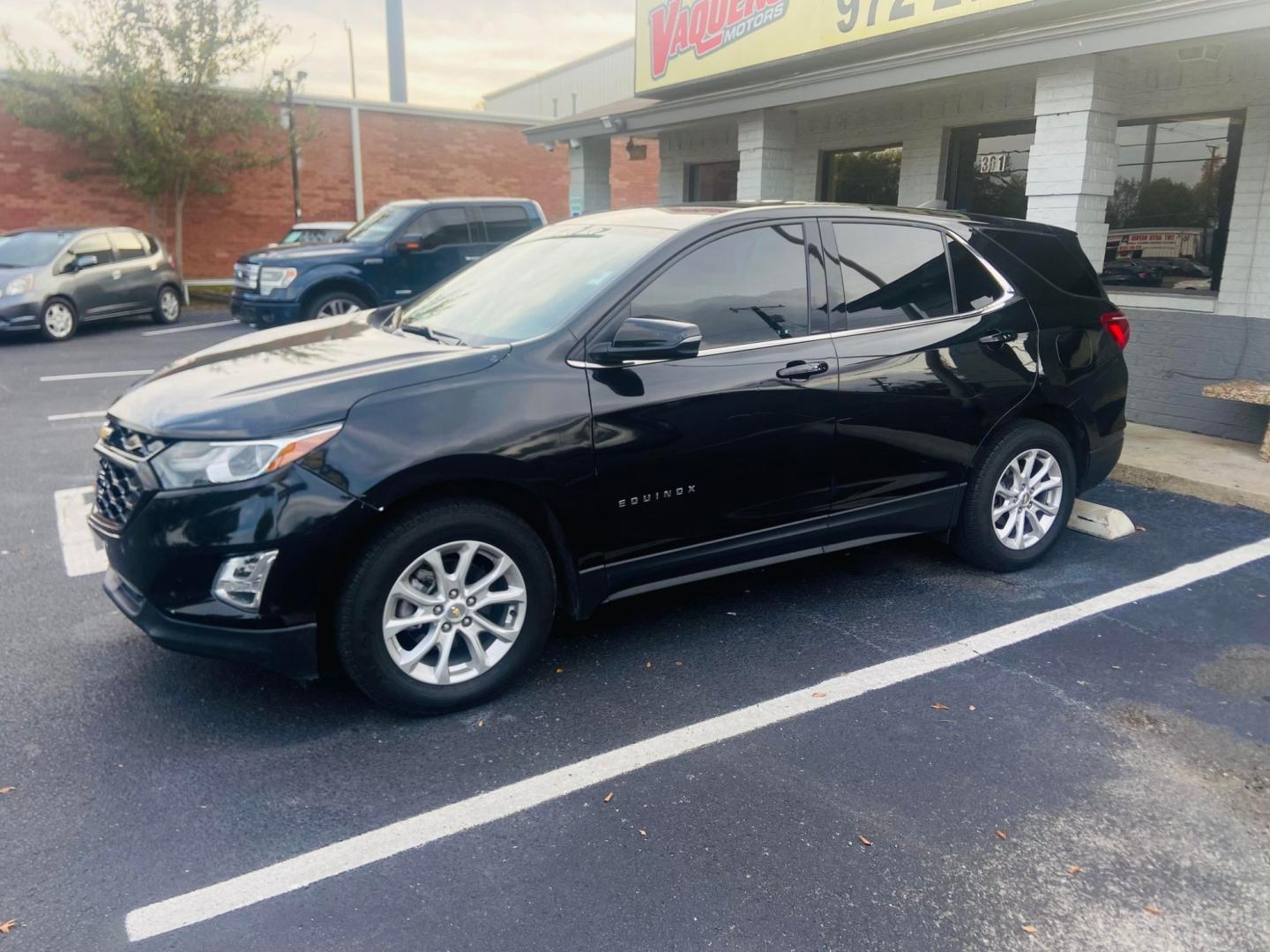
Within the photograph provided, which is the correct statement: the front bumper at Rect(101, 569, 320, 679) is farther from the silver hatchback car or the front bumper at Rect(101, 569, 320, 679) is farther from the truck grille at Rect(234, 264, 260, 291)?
the silver hatchback car

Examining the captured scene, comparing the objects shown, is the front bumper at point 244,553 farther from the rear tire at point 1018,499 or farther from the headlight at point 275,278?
the headlight at point 275,278

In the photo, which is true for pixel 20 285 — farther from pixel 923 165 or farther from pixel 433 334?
pixel 433 334

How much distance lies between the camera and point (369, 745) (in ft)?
11.3

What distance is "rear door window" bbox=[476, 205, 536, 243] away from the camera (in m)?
13.3

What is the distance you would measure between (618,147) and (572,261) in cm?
2659

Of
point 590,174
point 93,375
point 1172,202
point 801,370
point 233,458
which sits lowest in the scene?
point 93,375

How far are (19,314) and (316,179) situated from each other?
40.9 feet

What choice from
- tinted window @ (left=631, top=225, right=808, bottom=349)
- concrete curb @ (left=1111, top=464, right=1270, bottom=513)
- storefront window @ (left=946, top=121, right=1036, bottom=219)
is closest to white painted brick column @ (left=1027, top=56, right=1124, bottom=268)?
concrete curb @ (left=1111, top=464, right=1270, bottom=513)

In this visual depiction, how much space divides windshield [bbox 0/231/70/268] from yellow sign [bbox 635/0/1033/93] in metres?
8.82

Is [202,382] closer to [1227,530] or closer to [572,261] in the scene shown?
[572,261]

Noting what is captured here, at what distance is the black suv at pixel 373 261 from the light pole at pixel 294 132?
34.7 ft

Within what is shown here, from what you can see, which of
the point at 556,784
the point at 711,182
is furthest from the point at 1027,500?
the point at 711,182

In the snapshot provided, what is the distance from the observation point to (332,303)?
12.2 meters

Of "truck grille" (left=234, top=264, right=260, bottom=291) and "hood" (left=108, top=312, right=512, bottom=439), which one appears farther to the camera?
"truck grille" (left=234, top=264, right=260, bottom=291)
